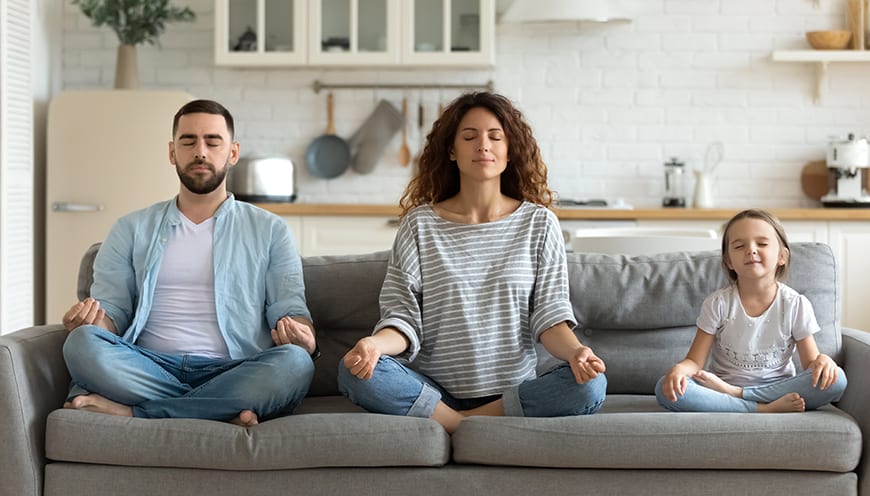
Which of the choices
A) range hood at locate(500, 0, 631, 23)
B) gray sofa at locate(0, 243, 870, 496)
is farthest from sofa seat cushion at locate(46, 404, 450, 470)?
range hood at locate(500, 0, 631, 23)

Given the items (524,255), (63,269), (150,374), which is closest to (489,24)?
(63,269)

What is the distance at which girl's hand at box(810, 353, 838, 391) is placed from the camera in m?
2.43

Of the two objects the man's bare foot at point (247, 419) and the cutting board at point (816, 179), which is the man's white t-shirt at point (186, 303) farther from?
the cutting board at point (816, 179)

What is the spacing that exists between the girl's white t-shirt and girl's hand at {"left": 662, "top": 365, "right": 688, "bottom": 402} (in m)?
0.20

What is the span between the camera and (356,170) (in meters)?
5.54

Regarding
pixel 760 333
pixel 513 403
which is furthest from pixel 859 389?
pixel 513 403

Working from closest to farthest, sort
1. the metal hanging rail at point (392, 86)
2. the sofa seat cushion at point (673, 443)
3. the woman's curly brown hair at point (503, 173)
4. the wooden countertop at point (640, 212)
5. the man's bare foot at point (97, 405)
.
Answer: the sofa seat cushion at point (673, 443)
the man's bare foot at point (97, 405)
the woman's curly brown hair at point (503, 173)
the wooden countertop at point (640, 212)
the metal hanging rail at point (392, 86)

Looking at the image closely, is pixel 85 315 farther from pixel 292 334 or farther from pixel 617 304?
pixel 617 304

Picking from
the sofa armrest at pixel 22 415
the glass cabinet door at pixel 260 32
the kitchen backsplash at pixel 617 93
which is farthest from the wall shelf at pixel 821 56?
the sofa armrest at pixel 22 415

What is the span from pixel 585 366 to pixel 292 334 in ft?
2.26

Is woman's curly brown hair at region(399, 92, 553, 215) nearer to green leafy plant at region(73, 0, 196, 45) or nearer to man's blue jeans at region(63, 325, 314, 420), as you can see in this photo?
man's blue jeans at region(63, 325, 314, 420)

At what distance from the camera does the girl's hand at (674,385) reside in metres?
2.47

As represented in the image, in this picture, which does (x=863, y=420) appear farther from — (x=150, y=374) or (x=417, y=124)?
(x=417, y=124)

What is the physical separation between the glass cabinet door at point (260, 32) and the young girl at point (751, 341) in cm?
303
